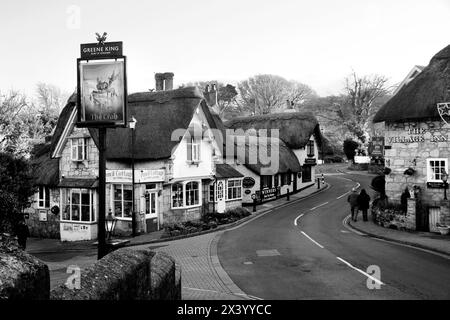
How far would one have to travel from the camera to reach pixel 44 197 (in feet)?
90.9

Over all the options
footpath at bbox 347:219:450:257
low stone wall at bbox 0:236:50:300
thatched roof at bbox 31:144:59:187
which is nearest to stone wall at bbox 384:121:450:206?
footpath at bbox 347:219:450:257

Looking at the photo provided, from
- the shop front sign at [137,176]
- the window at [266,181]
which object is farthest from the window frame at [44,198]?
the window at [266,181]

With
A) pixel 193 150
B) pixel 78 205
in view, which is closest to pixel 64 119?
pixel 78 205

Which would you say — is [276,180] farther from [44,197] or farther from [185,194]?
[44,197]

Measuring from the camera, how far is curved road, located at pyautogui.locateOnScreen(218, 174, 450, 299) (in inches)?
432

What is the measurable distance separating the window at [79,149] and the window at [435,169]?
18.8 metres

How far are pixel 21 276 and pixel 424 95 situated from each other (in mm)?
22224

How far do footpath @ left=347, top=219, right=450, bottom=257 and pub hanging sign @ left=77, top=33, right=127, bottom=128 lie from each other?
12.8m

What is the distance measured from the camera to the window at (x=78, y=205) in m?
24.7

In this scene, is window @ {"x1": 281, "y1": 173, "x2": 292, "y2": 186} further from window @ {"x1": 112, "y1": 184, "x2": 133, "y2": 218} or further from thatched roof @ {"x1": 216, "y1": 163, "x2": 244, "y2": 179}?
window @ {"x1": 112, "y1": 184, "x2": 133, "y2": 218}
